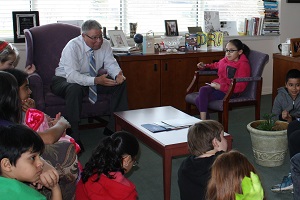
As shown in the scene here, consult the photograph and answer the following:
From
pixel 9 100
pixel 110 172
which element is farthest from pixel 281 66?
pixel 9 100

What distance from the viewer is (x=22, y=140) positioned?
1.79m

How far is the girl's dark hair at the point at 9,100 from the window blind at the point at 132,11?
3.06m

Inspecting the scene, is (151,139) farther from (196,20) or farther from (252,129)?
(196,20)

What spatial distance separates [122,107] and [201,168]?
7.69 feet

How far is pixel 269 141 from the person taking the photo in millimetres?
3652

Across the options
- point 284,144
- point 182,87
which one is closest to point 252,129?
point 284,144

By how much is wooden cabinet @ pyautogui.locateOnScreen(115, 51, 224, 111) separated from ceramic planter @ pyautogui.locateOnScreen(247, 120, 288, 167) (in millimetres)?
1727

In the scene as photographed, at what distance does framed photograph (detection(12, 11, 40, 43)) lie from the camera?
4.98m

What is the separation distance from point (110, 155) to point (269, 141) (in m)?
1.77

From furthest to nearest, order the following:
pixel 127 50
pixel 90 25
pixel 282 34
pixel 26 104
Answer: pixel 282 34 → pixel 127 50 → pixel 90 25 → pixel 26 104

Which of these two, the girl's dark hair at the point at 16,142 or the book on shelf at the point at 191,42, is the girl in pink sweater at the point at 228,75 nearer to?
the book on shelf at the point at 191,42

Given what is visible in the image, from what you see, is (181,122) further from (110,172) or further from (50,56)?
(50,56)

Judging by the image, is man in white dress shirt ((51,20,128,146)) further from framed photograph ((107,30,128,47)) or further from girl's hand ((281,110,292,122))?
girl's hand ((281,110,292,122))

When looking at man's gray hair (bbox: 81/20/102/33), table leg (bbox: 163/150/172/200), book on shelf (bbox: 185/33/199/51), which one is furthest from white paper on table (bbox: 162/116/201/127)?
book on shelf (bbox: 185/33/199/51)
